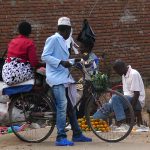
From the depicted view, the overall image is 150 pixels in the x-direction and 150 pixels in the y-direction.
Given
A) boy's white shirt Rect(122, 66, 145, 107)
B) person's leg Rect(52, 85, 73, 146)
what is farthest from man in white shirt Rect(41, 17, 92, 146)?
boy's white shirt Rect(122, 66, 145, 107)

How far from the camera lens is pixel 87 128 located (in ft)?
27.9

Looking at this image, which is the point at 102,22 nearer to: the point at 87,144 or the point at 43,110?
the point at 43,110

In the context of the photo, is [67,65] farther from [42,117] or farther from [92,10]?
[92,10]

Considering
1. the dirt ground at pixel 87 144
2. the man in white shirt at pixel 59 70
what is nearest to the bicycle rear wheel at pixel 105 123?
the dirt ground at pixel 87 144

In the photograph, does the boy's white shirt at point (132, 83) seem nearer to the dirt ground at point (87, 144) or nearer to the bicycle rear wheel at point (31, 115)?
the dirt ground at point (87, 144)

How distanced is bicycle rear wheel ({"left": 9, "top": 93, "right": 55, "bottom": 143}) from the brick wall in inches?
187

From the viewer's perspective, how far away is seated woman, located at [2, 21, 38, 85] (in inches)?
295

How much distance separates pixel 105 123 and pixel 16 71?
152 cm

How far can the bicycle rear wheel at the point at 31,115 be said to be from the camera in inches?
300

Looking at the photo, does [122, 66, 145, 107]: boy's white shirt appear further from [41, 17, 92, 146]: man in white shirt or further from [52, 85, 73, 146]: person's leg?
[52, 85, 73, 146]: person's leg

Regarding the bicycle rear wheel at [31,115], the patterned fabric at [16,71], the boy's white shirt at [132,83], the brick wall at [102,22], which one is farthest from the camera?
the brick wall at [102,22]

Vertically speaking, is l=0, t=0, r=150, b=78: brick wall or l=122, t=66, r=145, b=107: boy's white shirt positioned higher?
l=0, t=0, r=150, b=78: brick wall

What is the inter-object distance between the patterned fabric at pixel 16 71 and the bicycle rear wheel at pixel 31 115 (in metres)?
0.28

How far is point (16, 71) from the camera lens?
7480 millimetres
